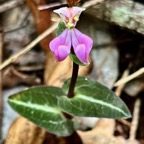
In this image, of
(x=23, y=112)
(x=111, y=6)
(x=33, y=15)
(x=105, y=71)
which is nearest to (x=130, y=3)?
(x=111, y=6)

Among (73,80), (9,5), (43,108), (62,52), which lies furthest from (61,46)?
(9,5)

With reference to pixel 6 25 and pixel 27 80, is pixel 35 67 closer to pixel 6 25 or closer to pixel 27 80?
pixel 27 80

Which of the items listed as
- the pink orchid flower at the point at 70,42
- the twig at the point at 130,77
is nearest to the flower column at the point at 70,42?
the pink orchid flower at the point at 70,42

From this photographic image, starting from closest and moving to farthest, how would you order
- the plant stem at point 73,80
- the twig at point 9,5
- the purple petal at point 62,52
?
the purple petal at point 62,52 → the plant stem at point 73,80 → the twig at point 9,5

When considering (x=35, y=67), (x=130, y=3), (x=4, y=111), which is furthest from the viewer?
(x=35, y=67)

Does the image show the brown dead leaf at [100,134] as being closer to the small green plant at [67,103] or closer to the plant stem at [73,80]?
the small green plant at [67,103]

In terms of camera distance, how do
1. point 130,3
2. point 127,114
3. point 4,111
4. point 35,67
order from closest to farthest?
1. point 127,114
2. point 130,3
3. point 4,111
4. point 35,67

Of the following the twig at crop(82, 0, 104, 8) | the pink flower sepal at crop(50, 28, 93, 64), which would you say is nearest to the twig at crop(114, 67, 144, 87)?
the twig at crop(82, 0, 104, 8)
